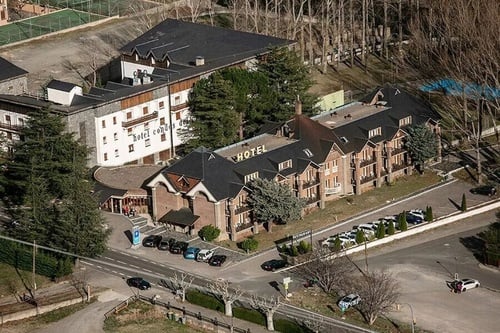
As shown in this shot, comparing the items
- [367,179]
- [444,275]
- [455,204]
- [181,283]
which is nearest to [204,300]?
[181,283]

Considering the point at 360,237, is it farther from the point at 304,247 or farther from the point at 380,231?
the point at 304,247

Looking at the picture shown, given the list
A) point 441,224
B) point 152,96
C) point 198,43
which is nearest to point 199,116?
point 152,96

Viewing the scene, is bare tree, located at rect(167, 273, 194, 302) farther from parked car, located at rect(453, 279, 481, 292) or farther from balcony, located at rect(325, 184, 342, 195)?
parked car, located at rect(453, 279, 481, 292)

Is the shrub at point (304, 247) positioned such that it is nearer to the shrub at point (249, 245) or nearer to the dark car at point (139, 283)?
the shrub at point (249, 245)

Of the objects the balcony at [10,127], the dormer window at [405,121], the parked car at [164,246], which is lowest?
the parked car at [164,246]

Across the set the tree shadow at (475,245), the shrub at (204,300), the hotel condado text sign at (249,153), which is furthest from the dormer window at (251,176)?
the tree shadow at (475,245)

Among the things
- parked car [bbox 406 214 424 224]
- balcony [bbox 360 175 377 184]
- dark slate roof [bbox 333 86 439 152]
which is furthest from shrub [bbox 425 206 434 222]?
dark slate roof [bbox 333 86 439 152]
